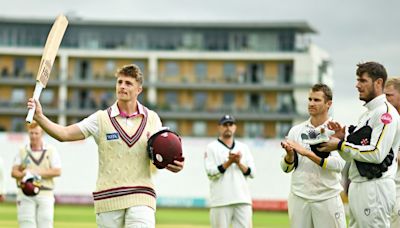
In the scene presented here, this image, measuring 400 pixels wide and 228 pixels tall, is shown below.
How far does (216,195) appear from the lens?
15.7 m

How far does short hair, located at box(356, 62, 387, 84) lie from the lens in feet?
33.7

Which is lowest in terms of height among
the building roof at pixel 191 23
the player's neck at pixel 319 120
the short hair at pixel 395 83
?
the player's neck at pixel 319 120

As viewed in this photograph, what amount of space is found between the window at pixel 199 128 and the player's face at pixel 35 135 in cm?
6948

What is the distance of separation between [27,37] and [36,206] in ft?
237

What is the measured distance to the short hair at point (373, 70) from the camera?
10273 mm

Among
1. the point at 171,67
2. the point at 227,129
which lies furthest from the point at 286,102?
the point at 227,129

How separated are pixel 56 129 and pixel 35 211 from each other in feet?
19.3

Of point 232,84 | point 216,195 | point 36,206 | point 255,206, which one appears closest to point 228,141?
point 216,195

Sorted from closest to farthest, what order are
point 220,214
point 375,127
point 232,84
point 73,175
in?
point 375,127 < point 220,214 < point 73,175 < point 232,84

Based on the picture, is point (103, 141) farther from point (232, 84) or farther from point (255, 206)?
point (232, 84)

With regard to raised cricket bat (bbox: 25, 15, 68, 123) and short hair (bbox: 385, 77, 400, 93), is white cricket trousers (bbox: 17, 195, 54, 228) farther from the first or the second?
short hair (bbox: 385, 77, 400, 93)

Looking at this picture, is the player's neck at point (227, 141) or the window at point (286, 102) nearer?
the player's neck at point (227, 141)

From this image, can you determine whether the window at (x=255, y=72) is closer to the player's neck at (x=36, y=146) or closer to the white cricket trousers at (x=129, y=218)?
the player's neck at (x=36, y=146)

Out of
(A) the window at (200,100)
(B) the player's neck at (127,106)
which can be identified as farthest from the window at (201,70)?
(B) the player's neck at (127,106)
